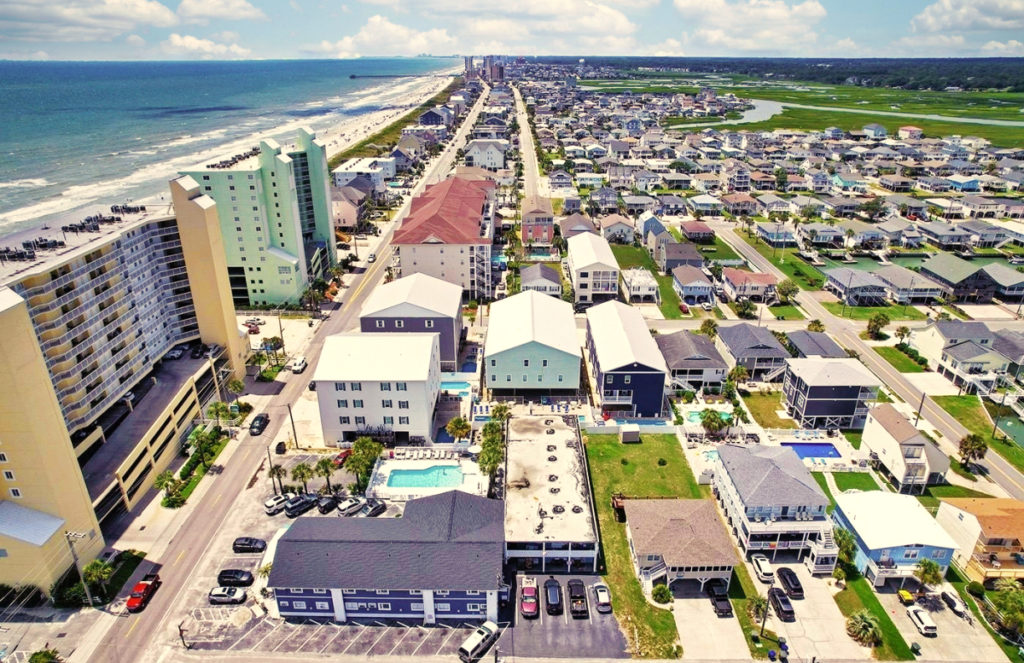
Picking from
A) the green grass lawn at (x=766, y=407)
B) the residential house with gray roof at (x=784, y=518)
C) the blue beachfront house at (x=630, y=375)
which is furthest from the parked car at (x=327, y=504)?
the green grass lawn at (x=766, y=407)

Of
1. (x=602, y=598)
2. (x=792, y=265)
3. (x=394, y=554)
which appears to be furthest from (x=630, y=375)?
(x=792, y=265)

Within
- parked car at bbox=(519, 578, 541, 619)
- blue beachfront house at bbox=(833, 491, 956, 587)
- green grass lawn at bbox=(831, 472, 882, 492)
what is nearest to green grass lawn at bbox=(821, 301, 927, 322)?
green grass lawn at bbox=(831, 472, 882, 492)

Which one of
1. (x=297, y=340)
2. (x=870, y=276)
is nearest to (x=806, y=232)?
(x=870, y=276)

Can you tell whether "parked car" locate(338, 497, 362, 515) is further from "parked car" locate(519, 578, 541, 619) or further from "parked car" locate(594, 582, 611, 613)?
"parked car" locate(594, 582, 611, 613)

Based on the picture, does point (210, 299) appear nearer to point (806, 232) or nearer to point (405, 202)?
point (405, 202)

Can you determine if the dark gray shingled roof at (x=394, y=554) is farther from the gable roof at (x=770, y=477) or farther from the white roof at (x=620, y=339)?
the white roof at (x=620, y=339)

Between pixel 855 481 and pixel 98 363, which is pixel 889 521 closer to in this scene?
pixel 855 481
